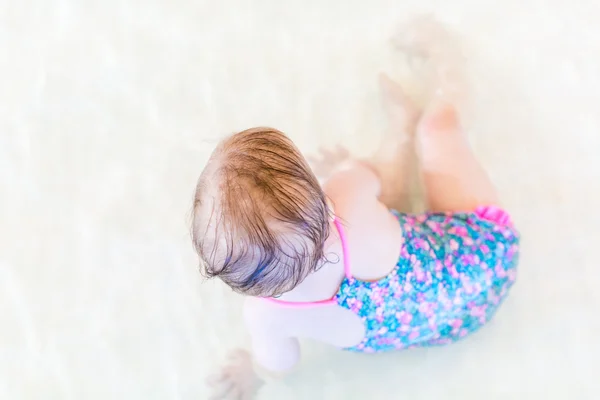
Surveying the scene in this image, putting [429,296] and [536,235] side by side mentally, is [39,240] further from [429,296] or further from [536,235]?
[536,235]

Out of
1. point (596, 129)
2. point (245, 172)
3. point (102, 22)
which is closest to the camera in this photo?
point (245, 172)

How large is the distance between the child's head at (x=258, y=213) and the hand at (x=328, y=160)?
21.6 inches

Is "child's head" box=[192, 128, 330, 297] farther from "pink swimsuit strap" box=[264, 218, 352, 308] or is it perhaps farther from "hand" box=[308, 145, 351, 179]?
"hand" box=[308, 145, 351, 179]

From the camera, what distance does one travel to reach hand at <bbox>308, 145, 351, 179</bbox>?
1.16 m

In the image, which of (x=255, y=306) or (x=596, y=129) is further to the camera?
(x=596, y=129)

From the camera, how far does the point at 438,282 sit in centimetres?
84

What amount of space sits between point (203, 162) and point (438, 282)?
566 millimetres

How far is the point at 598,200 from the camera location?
1107mm

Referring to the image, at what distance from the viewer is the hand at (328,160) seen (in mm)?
1160

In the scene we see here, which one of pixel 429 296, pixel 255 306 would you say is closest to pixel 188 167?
pixel 255 306

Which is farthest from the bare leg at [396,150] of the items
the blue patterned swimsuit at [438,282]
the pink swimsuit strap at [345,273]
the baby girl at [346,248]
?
the pink swimsuit strap at [345,273]

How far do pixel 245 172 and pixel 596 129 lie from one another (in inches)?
34.4

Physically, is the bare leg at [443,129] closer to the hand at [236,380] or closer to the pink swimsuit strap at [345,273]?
the pink swimsuit strap at [345,273]

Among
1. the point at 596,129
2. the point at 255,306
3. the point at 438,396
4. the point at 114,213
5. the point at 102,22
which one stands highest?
the point at 102,22
